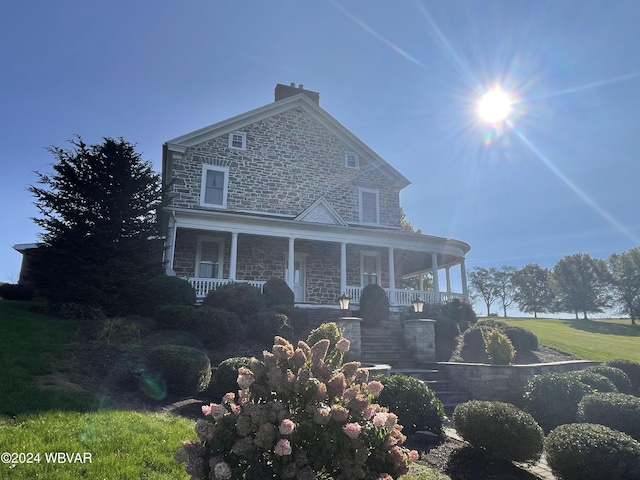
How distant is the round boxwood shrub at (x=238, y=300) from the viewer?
1234 cm

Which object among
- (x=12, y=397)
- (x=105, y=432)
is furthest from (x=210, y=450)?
(x=12, y=397)

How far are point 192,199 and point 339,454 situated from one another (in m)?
16.5

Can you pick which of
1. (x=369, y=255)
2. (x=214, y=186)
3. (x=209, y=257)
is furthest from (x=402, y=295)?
(x=214, y=186)

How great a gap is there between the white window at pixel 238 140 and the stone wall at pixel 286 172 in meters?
0.16

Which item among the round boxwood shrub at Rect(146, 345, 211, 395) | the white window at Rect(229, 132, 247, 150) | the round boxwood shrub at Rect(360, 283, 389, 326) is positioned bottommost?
the round boxwood shrub at Rect(146, 345, 211, 395)

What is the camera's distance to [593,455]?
14.9ft

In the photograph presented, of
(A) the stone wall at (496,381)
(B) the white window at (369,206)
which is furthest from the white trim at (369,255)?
(A) the stone wall at (496,381)

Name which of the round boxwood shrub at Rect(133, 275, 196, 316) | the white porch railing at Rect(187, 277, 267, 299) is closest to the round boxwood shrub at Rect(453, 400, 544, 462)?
the round boxwood shrub at Rect(133, 275, 196, 316)

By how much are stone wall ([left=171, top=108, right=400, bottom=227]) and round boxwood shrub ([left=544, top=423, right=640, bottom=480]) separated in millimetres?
15814

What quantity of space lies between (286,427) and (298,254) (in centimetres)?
1625

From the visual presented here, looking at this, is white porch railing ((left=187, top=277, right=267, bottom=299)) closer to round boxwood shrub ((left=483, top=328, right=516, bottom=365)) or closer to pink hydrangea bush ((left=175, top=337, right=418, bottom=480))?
round boxwood shrub ((left=483, top=328, right=516, bottom=365))

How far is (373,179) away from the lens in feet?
71.7

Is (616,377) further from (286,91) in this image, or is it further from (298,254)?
(286,91)

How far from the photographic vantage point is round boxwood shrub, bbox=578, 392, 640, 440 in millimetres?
6387
